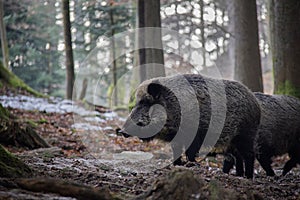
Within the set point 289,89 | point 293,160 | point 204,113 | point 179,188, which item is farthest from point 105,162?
point 289,89

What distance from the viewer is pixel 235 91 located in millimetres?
7285

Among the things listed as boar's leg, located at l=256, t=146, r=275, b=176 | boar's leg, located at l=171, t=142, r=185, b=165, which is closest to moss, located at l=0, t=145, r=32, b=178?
boar's leg, located at l=171, t=142, r=185, b=165

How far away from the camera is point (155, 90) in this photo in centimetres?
686

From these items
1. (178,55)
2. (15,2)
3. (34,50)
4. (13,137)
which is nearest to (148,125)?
(13,137)

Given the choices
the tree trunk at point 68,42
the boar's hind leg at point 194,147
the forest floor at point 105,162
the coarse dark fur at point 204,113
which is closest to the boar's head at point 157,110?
the coarse dark fur at point 204,113

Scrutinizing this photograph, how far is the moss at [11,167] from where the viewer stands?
4119 mm

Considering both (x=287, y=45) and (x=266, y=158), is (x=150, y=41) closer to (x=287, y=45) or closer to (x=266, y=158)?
(x=287, y=45)

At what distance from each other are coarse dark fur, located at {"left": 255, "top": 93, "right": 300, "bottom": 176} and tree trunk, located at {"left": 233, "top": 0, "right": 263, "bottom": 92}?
407 cm

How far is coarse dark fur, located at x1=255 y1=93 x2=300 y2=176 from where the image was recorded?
809cm

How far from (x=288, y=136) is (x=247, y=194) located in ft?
14.9

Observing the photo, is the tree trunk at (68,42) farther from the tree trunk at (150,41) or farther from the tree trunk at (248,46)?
the tree trunk at (248,46)

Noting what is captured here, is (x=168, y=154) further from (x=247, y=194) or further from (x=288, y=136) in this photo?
(x=247, y=194)

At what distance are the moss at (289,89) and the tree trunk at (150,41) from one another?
4492 mm

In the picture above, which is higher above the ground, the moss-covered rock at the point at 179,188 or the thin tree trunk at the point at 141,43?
the thin tree trunk at the point at 141,43
